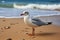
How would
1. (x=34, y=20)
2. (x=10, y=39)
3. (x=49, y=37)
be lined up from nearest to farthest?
(x=10, y=39) → (x=49, y=37) → (x=34, y=20)

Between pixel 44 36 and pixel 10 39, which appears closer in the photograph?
pixel 10 39

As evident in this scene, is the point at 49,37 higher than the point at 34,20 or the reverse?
the reverse

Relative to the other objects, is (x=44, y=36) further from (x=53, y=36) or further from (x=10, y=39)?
(x=10, y=39)

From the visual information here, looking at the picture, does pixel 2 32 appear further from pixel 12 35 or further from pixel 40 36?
pixel 40 36

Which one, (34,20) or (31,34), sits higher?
(34,20)

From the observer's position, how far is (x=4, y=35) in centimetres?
598

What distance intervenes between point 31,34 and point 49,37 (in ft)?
2.21

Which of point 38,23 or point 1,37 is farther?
point 38,23

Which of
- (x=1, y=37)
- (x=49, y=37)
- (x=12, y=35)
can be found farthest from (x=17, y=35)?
(x=49, y=37)

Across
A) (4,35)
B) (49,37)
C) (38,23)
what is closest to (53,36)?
(49,37)

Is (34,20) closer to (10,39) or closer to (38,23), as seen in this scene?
(38,23)

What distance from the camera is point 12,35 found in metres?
6.00

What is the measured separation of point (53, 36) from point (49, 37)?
21 cm

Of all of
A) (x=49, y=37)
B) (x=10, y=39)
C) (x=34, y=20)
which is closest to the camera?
(x=10, y=39)
